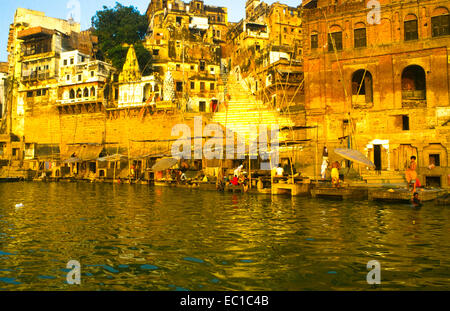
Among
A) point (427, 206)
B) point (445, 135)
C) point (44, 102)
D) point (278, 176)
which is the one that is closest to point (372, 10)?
point (445, 135)

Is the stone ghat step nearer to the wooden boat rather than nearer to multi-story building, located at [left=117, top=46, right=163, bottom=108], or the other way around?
multi-story building, located at [left=117, top=46, right=163, bottom=108]

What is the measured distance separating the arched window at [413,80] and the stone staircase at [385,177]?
9.19 meters

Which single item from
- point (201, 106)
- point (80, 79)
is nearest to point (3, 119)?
point (80, 79)

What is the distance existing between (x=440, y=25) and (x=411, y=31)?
2005 millimetres

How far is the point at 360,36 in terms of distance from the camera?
2803 centimetres

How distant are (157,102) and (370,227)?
3363cm

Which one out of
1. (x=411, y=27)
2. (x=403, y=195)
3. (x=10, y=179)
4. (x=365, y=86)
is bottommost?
(x=403, y=195)

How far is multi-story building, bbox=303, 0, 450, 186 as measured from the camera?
2527 cm

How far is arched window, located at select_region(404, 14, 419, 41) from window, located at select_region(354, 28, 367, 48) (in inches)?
122

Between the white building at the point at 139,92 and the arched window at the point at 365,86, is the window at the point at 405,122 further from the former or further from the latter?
the white building at the point at 139,92

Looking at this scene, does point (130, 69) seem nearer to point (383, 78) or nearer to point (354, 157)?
point (383, 78)

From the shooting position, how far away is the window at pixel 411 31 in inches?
1043

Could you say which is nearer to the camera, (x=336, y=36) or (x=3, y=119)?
(x=336, y=36)

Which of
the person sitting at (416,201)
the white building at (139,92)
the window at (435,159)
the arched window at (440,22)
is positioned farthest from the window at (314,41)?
the white building at (139,92)
